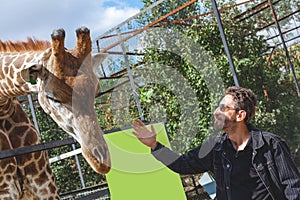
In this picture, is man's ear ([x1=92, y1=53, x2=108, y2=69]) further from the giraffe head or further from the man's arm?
the man's arm

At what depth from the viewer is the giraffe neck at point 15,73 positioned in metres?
2.57

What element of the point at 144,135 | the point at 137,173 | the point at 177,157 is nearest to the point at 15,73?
the point at 144,135

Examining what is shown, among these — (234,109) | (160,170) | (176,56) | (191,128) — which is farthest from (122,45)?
(234,109)

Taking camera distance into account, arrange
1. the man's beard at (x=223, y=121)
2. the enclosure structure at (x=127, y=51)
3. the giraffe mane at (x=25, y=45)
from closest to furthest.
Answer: the man's beard at (x=223, y=121) → the giraffe mane at (x=25, y=45) → the enclosure structure at (x=127, y=51)

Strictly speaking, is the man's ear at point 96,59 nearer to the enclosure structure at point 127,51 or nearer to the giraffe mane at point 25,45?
the giraffe mane at point 25,45

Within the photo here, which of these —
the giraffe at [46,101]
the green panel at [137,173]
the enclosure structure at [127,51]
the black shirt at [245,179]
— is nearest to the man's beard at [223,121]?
the black shirt at [245,179]

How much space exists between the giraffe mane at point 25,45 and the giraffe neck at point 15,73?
0.05m

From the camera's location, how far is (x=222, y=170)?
7.52ft

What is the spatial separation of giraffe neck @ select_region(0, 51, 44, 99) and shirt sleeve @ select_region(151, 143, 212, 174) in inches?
31.3

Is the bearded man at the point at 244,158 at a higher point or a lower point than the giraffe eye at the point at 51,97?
lower

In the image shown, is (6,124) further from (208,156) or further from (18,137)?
(208,156)

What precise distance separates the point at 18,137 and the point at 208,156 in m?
1.27

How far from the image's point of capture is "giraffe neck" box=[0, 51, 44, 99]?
8.44ft

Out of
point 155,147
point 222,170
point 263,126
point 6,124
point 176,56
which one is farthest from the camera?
point 263,126
